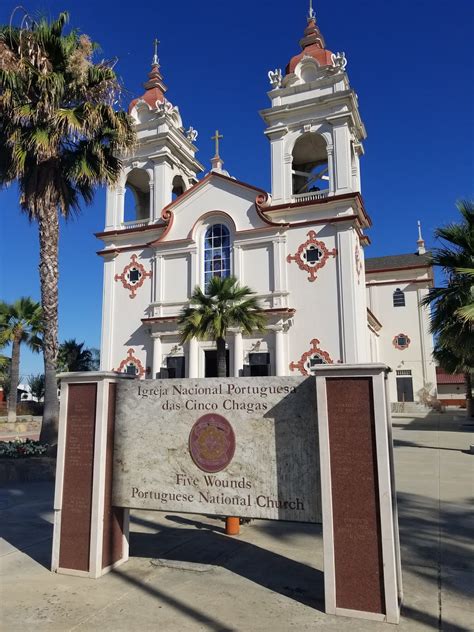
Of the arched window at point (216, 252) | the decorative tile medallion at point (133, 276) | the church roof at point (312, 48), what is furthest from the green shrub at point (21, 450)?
the church roof at point (312, 48)

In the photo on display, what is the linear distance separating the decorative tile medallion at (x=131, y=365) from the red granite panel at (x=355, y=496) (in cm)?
2218

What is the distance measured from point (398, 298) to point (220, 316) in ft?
81.6

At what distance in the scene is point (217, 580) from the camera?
5262 mm

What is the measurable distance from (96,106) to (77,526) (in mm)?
12786

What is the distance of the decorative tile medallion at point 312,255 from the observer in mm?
23859

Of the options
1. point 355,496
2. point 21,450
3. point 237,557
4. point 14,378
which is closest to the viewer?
point 355,496

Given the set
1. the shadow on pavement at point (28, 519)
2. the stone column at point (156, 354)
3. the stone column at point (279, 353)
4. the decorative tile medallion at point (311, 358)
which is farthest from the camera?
the stone column at point (156, 354)

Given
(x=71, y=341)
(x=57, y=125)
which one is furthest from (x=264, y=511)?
(x=71, y=341)

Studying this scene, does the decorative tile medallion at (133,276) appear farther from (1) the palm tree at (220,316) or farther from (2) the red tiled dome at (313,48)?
(2) the red tiled dome at (313,48)

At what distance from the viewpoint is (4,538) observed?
6.91 meters

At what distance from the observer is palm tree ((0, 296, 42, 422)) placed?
29.9 m

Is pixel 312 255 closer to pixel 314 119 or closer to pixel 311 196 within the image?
pixel 311 196

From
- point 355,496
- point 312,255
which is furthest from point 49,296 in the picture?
point 312,255

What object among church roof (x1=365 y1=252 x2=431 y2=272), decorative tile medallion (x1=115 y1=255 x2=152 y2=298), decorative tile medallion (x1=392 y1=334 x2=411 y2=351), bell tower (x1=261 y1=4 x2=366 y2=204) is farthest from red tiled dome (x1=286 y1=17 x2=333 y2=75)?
decorative tile medallion (x1=392 y1=334 x2=411 y2=351)
